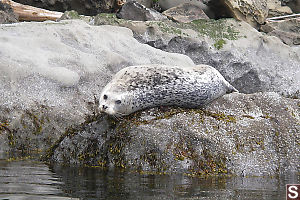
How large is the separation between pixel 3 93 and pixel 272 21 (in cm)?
1124

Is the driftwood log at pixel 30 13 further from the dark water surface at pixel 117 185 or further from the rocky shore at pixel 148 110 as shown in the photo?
the dark water surface at pixel 117 185

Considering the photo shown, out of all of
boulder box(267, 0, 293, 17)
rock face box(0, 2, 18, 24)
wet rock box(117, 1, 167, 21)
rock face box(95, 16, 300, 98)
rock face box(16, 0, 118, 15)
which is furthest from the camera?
boulder box(267, 0, 293, 17)

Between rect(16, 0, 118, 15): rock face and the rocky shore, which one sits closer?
the rocky shore

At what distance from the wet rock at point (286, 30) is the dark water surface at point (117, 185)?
9.72 meters

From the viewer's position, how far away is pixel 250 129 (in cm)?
662

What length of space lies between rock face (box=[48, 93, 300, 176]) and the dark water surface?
325 mm

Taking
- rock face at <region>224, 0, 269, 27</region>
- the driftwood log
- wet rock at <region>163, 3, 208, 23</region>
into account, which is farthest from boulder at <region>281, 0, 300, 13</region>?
the driftwood log

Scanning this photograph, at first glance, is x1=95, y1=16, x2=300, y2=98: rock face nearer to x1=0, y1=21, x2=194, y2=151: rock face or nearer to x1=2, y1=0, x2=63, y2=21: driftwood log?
x1=0, y1=21, x2=194, y2=151: rock face

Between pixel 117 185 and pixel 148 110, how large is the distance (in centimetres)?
200

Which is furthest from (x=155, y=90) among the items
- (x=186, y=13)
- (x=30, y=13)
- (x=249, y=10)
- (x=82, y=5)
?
(x=82, y=5)

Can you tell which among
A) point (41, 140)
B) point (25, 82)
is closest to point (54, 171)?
point (41, 140)

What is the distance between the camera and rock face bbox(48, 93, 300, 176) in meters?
6.03

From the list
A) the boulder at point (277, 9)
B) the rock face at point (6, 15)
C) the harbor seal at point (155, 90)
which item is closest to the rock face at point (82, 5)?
the rock face at point (6, 15)

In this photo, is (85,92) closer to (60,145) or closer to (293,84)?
(60,145)
